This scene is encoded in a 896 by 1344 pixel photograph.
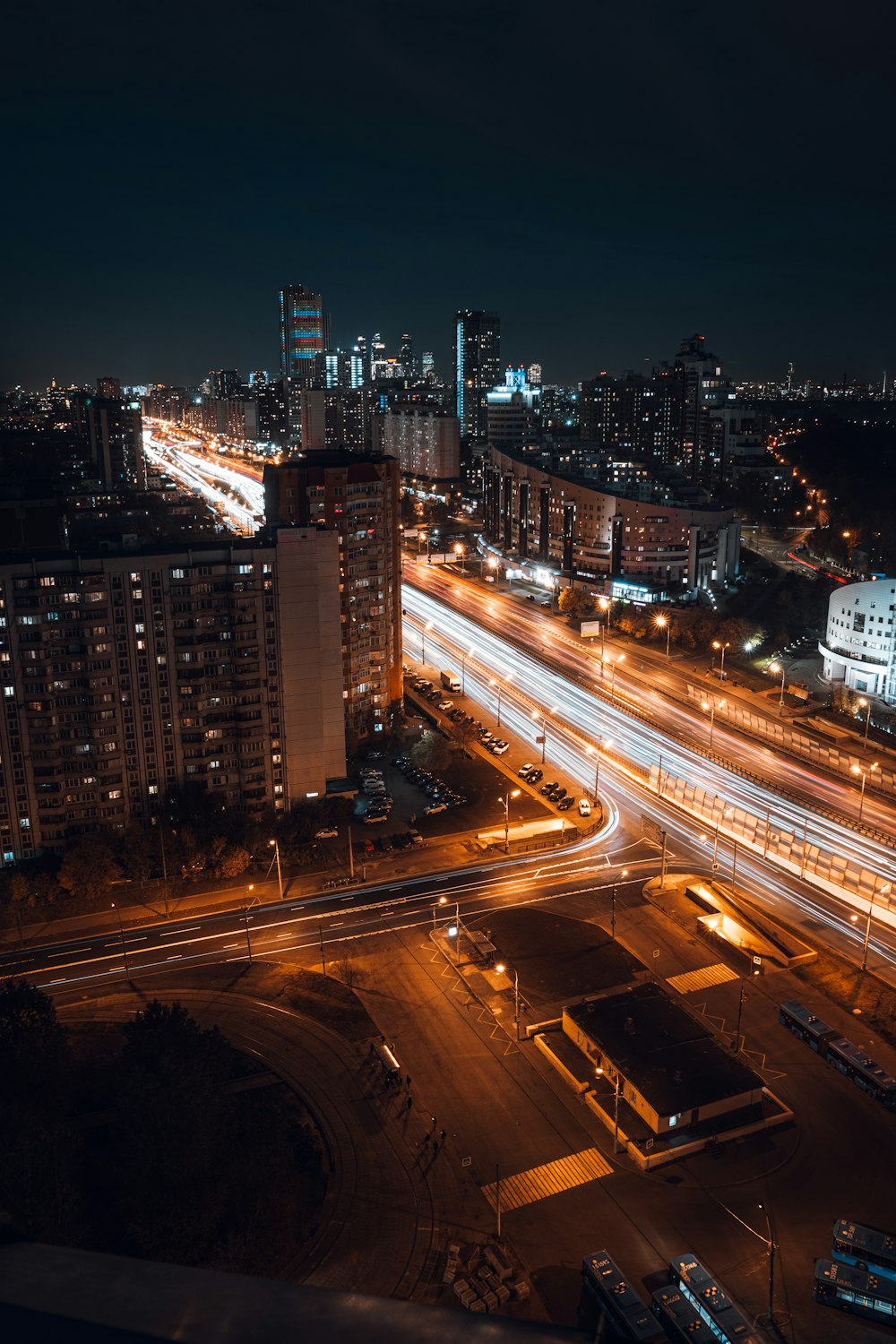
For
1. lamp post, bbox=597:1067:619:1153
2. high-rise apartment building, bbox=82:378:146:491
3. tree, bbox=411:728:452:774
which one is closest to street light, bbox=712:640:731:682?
tree, bbox=411:728:452:774

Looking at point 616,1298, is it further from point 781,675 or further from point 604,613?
point 604,613

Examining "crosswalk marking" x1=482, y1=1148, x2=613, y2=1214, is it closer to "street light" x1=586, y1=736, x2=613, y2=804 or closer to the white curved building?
"street light" x1=586, y1=736, x2=613, y2=804

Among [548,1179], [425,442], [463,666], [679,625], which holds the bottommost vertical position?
[548,1179]

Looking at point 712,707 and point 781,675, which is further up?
point 712,707

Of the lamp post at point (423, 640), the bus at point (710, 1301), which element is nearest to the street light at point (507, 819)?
the bus at point (710, 1301)

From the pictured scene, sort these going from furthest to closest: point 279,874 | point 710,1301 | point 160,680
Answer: point 160,680 < point 279,874 < point 710,1301

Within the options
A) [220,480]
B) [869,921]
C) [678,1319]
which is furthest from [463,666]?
[220,480]

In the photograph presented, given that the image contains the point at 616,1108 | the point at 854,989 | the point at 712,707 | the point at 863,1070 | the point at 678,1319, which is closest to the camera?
the point at 678,1319
